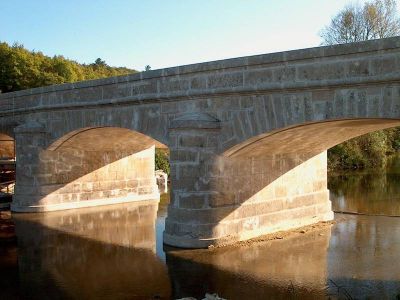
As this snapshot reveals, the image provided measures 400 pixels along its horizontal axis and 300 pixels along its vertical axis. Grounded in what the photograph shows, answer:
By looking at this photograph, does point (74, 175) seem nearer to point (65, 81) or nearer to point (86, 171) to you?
point (86, 171)

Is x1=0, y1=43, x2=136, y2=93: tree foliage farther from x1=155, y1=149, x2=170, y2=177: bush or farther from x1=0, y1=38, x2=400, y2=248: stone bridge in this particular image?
x1=0, y1=38, x2=400, y2=248: stone bridge

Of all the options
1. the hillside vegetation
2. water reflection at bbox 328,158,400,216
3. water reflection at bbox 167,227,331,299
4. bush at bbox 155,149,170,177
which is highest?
the hillside vegetation

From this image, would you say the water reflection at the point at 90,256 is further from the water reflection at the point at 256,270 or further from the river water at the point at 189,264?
the water reflection at the point at 256,270

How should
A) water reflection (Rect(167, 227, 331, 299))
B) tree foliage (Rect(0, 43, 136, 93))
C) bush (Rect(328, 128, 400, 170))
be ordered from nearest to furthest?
1. water reflection (Rect(167, 227, 331, 299))
2. bush (Rect(328, 128, 400, 170))
3. tree foliage (Rect(0, 43, 136, 93))

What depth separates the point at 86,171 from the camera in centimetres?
1673

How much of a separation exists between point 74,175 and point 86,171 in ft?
1.51

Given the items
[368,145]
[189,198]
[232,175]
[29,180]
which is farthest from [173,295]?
[368,145]

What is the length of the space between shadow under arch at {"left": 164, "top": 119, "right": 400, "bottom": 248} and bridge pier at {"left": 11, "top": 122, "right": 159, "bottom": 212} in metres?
6.77

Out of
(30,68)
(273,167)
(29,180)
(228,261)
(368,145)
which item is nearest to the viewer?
(228,261)

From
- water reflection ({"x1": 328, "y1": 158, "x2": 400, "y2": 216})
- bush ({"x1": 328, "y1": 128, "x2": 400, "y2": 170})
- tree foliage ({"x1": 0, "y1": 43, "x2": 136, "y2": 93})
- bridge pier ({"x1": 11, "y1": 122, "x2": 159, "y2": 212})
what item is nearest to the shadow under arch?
water reflection ({"x1": 328, "y1": 158, "x2": 400, "y2": 216})

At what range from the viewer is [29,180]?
15.6m

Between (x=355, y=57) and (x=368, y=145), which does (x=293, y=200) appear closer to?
(x=355, y=57)

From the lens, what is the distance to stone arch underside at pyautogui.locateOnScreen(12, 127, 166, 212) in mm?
15617

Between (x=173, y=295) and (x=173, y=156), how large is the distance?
3.70 metres
